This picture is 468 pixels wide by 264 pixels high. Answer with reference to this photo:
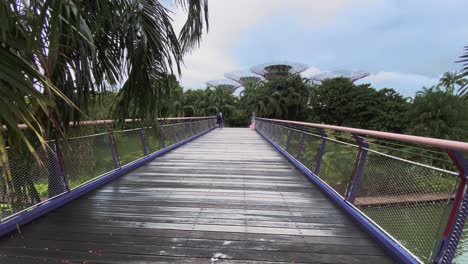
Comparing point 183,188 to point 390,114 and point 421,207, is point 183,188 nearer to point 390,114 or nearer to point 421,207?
point 421,207

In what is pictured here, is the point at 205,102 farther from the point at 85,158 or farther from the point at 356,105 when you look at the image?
the point at 85,158

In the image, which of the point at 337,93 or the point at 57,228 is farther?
the point at 337,93

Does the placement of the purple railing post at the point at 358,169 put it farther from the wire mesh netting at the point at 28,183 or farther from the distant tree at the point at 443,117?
the distant tree at the point at 443,117

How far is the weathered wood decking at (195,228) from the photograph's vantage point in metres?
2.73

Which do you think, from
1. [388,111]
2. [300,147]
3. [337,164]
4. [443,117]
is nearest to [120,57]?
[337,164]

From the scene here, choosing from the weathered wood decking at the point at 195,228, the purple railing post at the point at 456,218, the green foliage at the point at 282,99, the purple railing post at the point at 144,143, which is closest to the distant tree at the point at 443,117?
the green foliage at the point at 282,99

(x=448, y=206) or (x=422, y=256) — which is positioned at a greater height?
(x=448, y=206)

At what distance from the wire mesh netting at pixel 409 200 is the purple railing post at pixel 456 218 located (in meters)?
0.05

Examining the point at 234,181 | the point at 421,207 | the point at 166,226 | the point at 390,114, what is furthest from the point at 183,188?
the point at 390,114

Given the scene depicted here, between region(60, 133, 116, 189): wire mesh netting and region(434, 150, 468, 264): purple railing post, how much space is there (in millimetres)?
3489

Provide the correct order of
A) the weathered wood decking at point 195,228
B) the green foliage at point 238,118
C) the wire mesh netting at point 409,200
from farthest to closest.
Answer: the green foliage at point 238,118, the weathered wood decking at point 195,228, the wire mesh netting at point 409,200

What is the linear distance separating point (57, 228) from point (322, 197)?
10.4 ft

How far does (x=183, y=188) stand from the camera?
5039mm

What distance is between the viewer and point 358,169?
3918 mm
